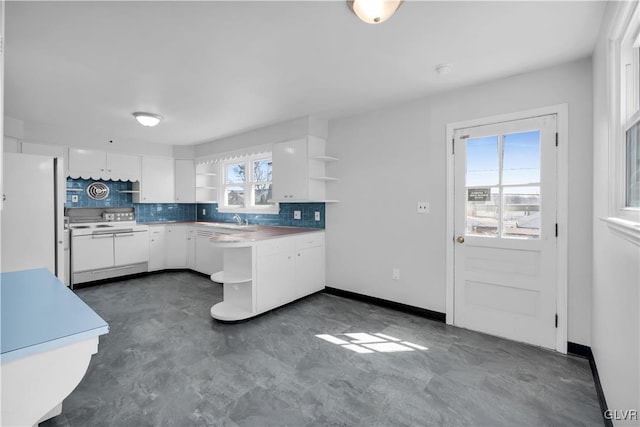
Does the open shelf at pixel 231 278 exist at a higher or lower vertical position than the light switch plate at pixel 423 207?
lower

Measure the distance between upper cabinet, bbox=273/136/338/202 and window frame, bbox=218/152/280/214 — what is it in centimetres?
60

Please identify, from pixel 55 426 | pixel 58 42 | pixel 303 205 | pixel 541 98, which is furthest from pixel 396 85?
pixel 55 426

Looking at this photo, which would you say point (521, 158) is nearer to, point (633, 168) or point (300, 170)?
point (633, 168)

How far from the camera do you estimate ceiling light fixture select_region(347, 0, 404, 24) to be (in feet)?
5.30

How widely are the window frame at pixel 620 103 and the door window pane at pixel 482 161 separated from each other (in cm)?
106

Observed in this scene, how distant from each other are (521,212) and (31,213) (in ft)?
15.5

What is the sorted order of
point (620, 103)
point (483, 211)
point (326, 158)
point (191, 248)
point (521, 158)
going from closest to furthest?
point (620, 103) < point (521, 158) < point (483, 211) < point (326, 158) < point (191, 248)

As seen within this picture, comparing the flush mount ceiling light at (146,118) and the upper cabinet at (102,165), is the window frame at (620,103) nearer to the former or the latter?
the flush mount ceiling light at (146,118)

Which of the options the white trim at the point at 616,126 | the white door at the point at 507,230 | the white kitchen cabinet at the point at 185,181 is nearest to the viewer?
the white trim at the point at 616,126

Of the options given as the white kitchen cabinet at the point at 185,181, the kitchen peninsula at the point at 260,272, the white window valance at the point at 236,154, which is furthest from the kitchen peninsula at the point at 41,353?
the white kitchen cabinet at the point at 185,181

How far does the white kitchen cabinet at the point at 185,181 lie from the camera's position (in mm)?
5570

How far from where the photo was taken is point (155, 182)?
17.4 feet

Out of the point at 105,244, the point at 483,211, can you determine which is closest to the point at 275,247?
the point at 483,211

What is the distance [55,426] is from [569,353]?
354 cm
